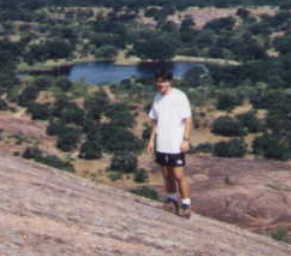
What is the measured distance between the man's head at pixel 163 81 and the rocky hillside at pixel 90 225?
189cm

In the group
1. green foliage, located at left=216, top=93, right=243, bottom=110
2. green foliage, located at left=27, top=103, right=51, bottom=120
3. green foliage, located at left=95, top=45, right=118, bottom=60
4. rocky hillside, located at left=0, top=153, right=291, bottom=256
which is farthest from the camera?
green foliage, located at left=95, top=45, right=118, bottom=60

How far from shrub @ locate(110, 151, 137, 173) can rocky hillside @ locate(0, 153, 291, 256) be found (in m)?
32.9

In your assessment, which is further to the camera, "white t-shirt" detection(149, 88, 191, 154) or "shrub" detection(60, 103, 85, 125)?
"shrub" detection(60, 103, 85, 125)

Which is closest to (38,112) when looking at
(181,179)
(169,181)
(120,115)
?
(120,115)

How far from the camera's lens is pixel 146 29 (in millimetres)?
151625

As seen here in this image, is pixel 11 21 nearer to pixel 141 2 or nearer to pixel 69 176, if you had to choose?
pixel 141 2

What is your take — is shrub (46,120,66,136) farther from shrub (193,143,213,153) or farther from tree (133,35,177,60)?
tree (133,35,177,60)

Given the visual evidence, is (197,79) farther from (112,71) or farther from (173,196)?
(173,196)

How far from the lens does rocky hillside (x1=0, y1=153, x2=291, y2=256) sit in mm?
9883

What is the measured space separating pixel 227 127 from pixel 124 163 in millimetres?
18671

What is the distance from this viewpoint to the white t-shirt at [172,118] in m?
12.2

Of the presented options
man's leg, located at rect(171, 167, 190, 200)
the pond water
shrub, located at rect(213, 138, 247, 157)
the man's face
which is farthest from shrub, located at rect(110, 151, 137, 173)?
the pond water

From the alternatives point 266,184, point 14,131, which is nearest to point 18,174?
point 266,184

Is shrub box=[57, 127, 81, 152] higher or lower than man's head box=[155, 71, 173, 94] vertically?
lower
